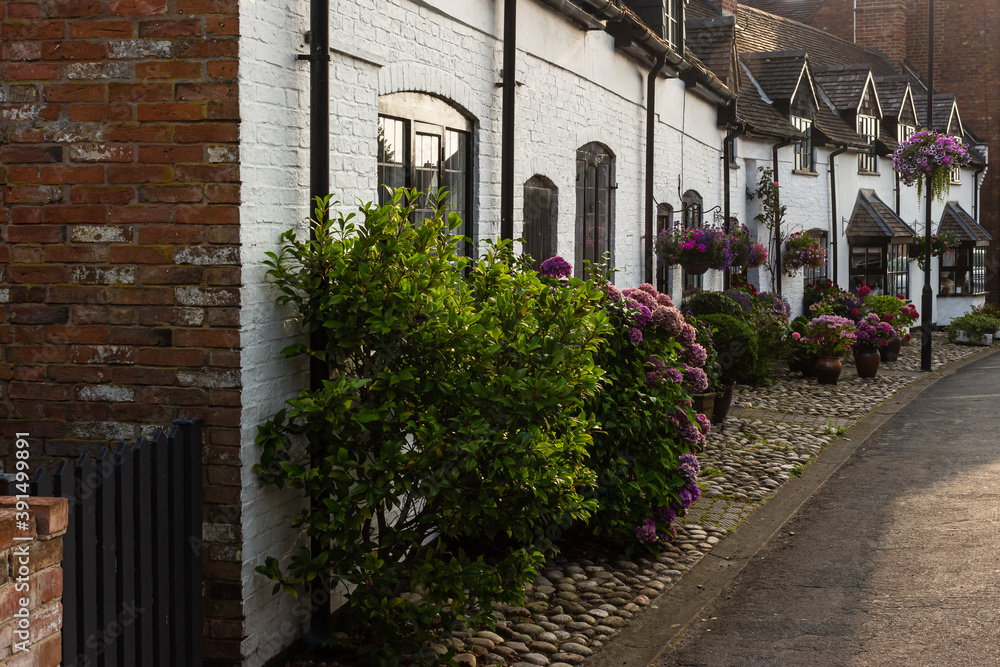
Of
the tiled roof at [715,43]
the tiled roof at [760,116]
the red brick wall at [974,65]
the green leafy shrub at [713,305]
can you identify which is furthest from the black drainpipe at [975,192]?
the green leafy shrub at [713,305]

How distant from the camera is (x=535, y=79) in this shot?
8344 mm

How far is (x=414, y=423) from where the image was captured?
450cm

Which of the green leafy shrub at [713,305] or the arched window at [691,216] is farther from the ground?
the arched window at [691,216]

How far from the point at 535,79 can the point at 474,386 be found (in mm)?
4563

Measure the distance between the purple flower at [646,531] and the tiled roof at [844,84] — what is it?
2096 centimetres

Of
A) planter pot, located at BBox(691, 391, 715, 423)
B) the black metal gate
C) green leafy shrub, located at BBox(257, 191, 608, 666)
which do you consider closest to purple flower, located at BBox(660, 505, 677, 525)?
green leafy shrub, located at BBox(257, 191, 608, 666)

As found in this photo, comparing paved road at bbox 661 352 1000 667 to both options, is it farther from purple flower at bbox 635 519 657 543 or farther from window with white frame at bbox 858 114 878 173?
window with white frame at bbox 858 114 878 173

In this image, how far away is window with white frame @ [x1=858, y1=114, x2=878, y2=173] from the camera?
2570 cm

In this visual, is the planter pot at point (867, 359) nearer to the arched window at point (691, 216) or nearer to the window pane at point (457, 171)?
the arched window at point (691, 216)

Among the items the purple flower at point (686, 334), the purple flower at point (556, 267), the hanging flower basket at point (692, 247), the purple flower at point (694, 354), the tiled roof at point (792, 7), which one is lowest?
the purple flower at point (694, 354)

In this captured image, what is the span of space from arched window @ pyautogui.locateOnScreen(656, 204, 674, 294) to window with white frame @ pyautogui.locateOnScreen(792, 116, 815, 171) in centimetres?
909

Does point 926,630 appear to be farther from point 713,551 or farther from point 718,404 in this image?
point 718,404

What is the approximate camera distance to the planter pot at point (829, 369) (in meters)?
15.5

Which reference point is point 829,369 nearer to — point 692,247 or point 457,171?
point 692,247
